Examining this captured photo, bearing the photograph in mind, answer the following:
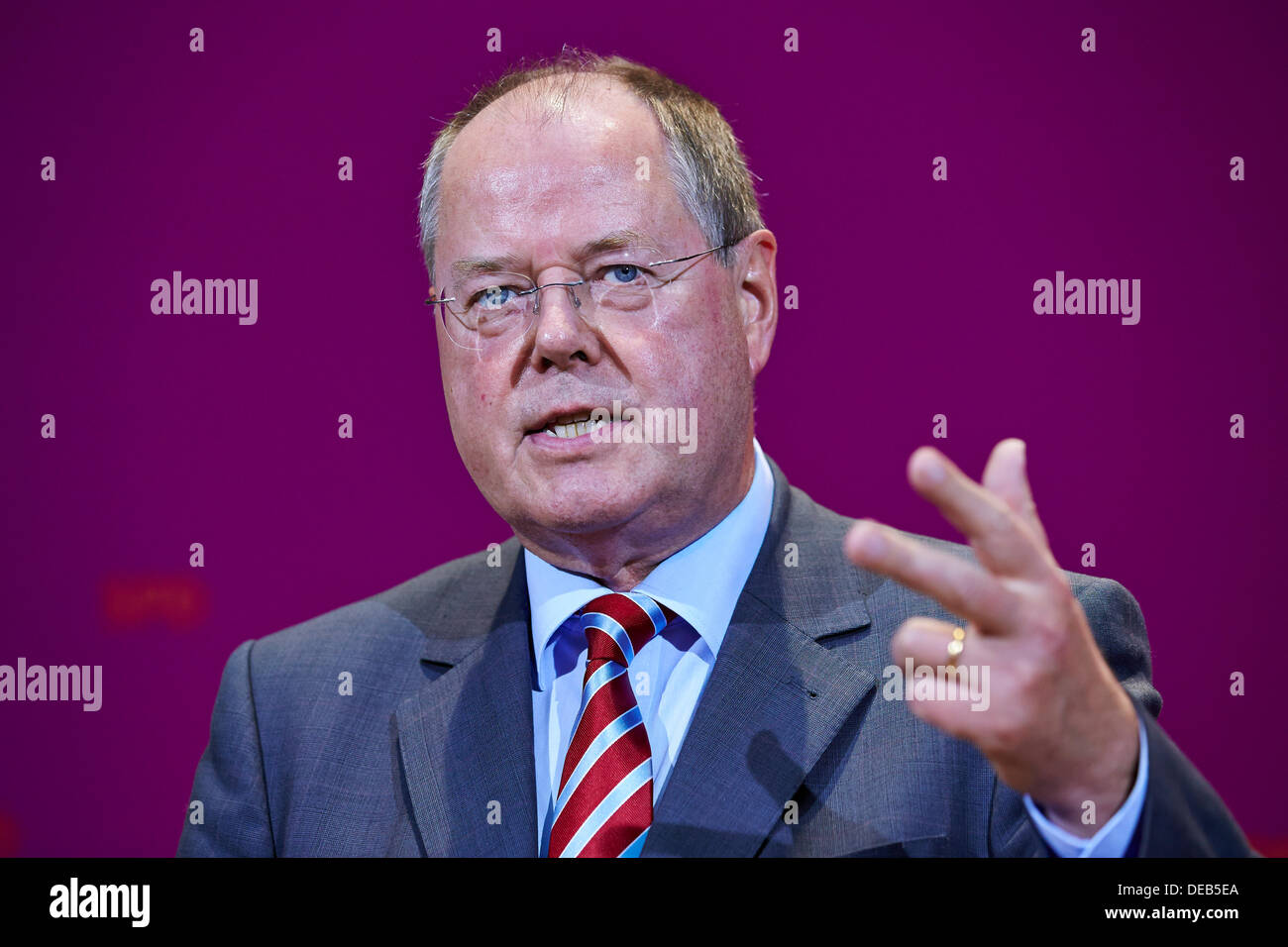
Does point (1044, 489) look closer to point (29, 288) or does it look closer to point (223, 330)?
point (223, 330)

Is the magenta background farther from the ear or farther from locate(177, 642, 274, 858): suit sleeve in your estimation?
locate(177, 642, 274, 858): suit sleeve

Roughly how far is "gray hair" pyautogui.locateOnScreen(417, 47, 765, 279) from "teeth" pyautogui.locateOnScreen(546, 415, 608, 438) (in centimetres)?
40

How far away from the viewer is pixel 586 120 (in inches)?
76.4

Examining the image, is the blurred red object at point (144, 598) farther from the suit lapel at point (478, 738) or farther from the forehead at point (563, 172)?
the forehead at point (563, 172)

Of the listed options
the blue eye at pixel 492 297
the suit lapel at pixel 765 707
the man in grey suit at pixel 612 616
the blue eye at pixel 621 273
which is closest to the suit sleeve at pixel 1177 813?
the man in grey suit at pixel 612 616

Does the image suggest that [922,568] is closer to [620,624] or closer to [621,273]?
[620,624]

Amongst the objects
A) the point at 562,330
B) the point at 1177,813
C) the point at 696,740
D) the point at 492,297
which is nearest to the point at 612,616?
the point at 696,740

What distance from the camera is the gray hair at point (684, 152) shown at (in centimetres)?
200

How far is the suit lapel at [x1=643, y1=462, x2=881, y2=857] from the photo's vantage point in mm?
1674

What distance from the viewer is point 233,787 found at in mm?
2062

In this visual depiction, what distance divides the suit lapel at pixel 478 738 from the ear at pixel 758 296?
615 mm
